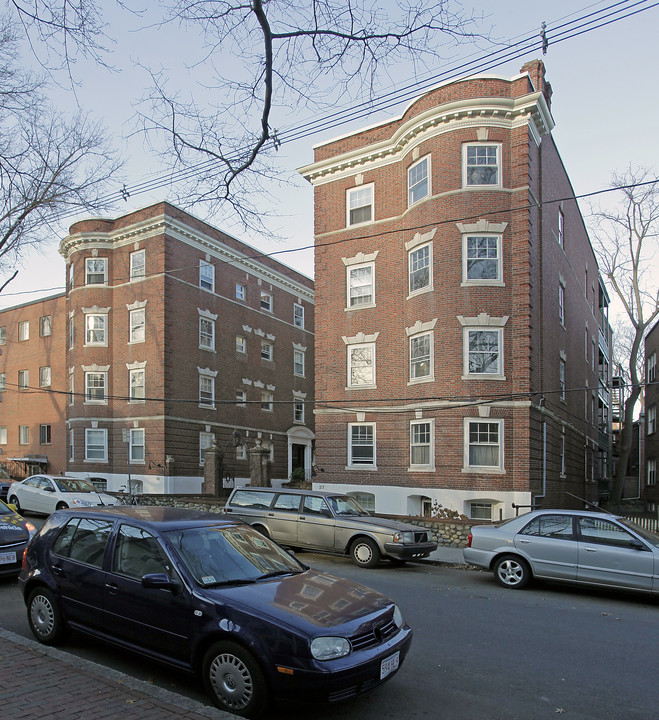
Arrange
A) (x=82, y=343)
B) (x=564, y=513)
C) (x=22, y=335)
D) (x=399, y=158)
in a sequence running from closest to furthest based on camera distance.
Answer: (x=564, y=513)
(x=399, y=158)
(x=82, y=343)
(x=22, y=335)

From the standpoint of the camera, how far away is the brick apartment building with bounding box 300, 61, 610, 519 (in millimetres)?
20062

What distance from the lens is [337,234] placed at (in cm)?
2450

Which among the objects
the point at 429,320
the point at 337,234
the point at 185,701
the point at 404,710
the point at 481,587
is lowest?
the point at 481,587

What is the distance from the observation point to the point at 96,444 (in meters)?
32.4

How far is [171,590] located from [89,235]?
3150 centimetres

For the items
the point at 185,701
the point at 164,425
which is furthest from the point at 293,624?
the point at 164,425

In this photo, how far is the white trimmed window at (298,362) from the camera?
1650 inches

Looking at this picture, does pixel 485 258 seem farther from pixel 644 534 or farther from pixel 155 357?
pixel 155 357

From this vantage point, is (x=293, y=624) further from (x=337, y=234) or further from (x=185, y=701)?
(x=337, y=234)

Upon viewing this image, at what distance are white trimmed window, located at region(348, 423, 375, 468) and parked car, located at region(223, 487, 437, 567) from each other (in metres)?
8.78

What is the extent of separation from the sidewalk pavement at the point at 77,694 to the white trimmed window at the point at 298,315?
122ft

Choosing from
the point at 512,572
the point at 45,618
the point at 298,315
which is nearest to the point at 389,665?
the point at 45,618

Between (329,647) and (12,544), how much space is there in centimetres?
765

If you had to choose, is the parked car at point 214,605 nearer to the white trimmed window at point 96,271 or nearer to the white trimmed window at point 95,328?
the white trimmed window at point 95,328
